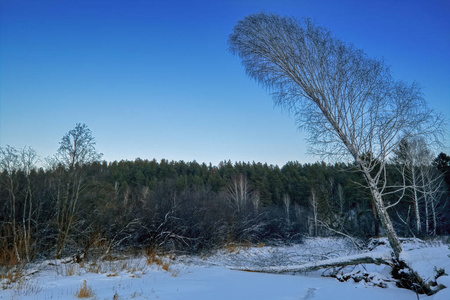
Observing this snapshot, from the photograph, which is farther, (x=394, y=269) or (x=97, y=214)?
(x=97, y=214)

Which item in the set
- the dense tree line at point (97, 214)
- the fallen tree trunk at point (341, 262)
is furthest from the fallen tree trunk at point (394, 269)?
the dense tree line at point (97, 214)

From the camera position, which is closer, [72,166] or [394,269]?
[394,269]

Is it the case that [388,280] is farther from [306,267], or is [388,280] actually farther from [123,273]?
[123,273]

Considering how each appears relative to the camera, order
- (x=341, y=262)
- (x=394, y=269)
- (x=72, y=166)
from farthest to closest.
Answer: (x=72, y=166), (x=341, y=262), (x=394, y=269)

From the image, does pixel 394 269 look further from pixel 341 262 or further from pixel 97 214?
pixel 97 214

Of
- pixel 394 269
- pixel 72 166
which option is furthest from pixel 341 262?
pixel 72 166

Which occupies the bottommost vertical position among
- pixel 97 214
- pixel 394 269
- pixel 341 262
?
pixel 341 262

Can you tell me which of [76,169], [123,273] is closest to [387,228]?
[123,273]

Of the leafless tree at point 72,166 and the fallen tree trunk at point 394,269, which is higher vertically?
the leafless tree at point 72,166

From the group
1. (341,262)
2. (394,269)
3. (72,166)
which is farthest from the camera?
(72,166)

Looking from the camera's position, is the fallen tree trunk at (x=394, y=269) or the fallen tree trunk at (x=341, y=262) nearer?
the fallen tree trunk at (x=394, y=269)

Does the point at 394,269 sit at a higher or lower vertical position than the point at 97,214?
lower

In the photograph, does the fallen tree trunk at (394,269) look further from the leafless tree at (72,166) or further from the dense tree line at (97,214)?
the leafless tree at (72,166)

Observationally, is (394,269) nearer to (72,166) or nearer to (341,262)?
(341,262)
